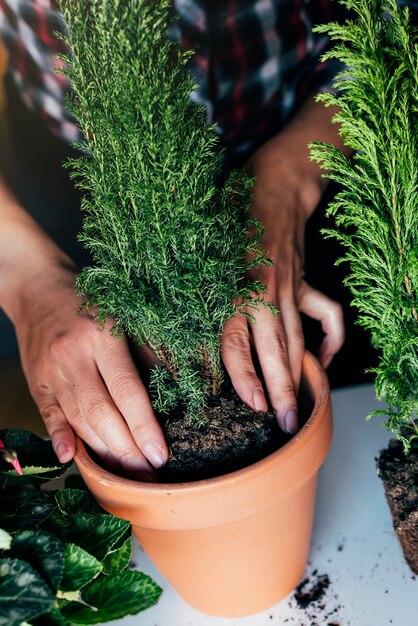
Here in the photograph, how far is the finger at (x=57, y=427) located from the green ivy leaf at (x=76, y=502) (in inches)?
1.9

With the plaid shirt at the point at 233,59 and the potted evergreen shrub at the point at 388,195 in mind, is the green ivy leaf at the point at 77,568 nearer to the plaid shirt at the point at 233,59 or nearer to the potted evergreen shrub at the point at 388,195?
the potted evergreen shrub at the point at 388,195

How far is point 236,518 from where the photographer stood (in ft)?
2.67

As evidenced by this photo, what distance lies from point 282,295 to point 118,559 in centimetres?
47

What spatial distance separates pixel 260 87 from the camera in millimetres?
1347

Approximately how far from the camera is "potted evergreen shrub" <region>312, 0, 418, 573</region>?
721 mm

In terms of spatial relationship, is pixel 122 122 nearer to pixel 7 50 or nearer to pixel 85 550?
pixel 85 550

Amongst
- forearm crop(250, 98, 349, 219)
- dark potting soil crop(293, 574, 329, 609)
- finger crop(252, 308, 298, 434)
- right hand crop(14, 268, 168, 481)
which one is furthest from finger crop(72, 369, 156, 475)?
forearm crop(250, 98, 349, 219)

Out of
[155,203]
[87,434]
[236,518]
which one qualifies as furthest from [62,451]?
[155,203]

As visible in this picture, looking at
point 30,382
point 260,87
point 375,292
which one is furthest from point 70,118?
point 375,292

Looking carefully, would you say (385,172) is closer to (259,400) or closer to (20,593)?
(259,400)

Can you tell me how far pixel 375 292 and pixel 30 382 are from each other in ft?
1.85

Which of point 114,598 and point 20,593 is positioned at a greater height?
point 20,593

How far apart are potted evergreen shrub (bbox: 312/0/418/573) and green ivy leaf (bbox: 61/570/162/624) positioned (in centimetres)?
37

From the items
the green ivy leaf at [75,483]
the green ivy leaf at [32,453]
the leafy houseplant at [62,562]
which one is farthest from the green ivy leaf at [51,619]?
the green ivy leaf at [75,483]
